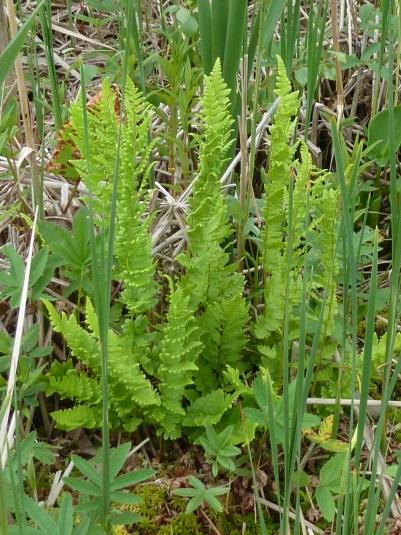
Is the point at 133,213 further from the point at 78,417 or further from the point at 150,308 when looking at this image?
the point at 78,417

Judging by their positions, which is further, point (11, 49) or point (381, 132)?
point (381, 132)

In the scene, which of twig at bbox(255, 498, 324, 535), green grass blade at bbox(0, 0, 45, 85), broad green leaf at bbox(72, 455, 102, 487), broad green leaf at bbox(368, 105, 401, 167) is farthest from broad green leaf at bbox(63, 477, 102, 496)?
broad green leaf at bbox(368, 105, 401, 167)

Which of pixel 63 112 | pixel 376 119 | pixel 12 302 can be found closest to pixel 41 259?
pixel 12 302

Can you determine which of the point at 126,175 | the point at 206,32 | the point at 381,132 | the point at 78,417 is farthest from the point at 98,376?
the point at 381,132

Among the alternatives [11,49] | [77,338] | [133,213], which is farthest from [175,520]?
[11,49]

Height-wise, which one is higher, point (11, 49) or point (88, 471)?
point (11, 49)

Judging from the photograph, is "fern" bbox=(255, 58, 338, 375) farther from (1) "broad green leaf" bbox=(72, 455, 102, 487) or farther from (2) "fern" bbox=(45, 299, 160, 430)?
(1) "broad green leaf" bbox=(72, 455, 102, 487)

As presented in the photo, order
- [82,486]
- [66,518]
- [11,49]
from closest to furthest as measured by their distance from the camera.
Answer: [11,49]
[66,518]
[82,486]

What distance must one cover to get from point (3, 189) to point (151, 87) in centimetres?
40

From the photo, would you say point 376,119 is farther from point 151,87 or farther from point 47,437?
point 47,437

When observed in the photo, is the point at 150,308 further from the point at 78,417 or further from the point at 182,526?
the point at 182,526

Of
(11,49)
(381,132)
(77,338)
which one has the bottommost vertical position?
(77,338)

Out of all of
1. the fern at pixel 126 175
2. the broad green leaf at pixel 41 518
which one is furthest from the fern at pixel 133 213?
the broad green leaf at pixel 41 518

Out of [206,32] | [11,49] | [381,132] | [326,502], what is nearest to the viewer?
[11,49]
